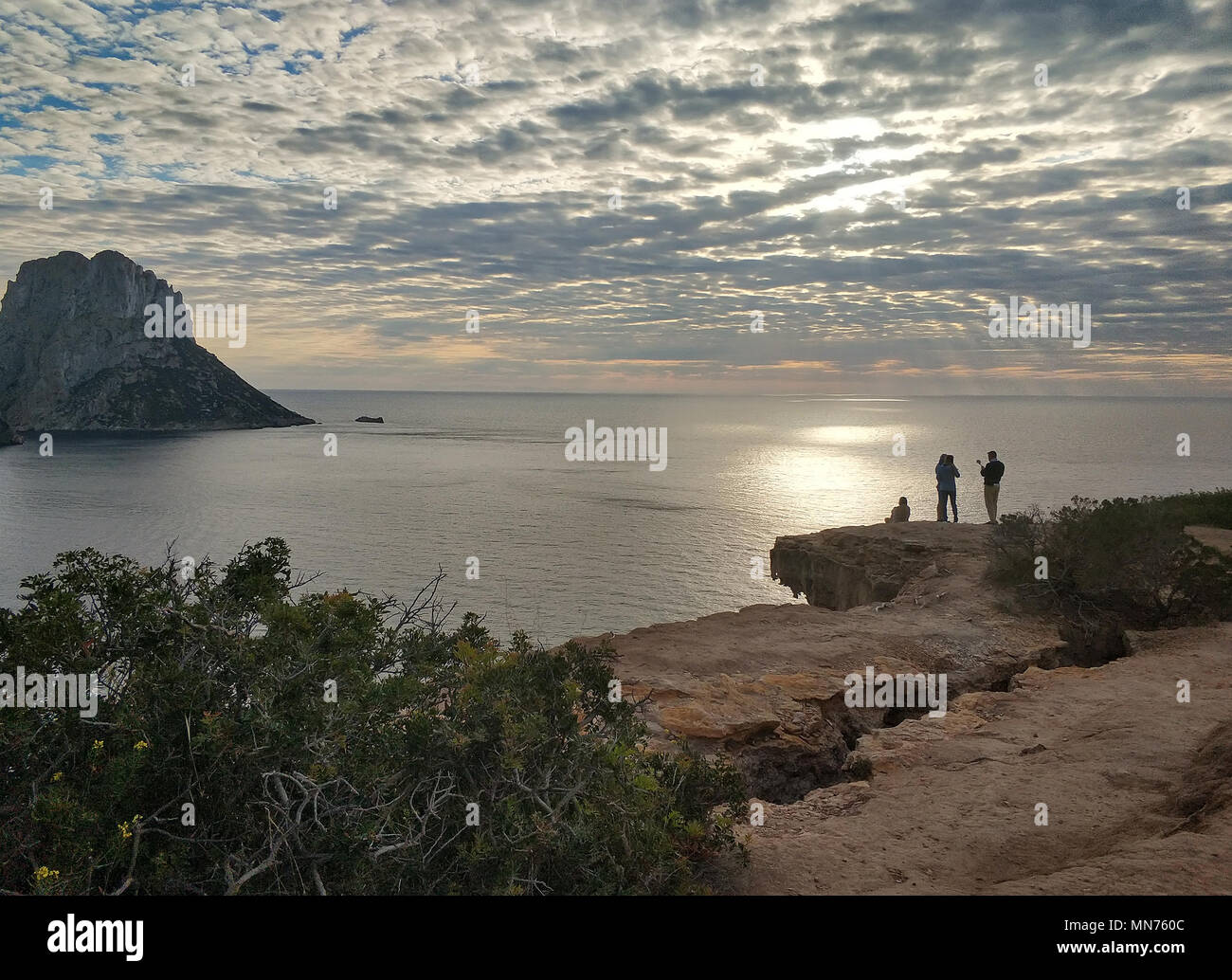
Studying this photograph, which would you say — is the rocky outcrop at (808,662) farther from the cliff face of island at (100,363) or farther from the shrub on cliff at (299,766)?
the cliff face of island at (100,363)

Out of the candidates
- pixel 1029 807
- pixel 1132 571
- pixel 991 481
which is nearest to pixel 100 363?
pixel 991 481

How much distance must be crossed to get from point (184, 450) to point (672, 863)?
A: 372 ft

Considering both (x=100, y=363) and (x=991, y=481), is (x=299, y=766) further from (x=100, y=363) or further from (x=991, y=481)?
(x=100, y=363)

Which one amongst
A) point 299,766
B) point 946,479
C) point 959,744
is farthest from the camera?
point 946,479

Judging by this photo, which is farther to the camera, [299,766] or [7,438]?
[7,438]

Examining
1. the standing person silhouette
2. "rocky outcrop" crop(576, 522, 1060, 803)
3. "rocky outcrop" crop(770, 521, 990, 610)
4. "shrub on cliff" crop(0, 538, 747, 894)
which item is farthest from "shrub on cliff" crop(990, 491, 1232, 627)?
"shrub on cliff" crop(0, 538, 747, 894)

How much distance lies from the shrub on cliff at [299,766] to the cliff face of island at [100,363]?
15526 cm

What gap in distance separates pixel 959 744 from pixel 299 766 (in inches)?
297

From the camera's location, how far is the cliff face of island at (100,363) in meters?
142

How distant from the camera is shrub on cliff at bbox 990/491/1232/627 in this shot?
45.3ft

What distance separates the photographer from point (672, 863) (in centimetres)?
534
